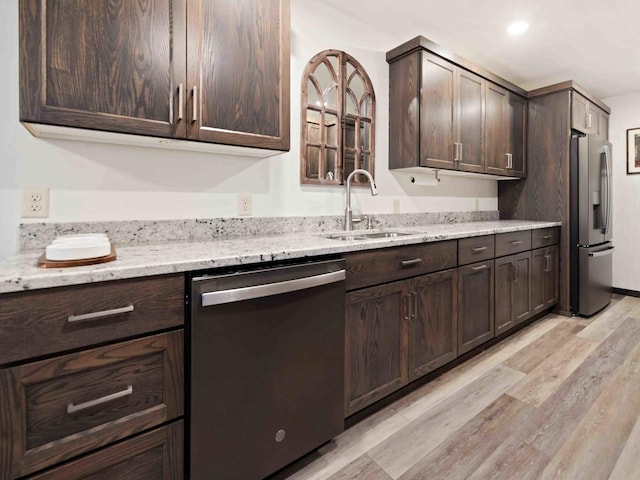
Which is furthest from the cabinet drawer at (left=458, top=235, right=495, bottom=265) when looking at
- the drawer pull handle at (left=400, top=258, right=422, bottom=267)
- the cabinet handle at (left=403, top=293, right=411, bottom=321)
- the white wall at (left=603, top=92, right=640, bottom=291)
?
the white wall at (left=603, top=92, right=640, bottom=291)

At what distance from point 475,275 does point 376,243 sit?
1.02m

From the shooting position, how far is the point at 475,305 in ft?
7.57

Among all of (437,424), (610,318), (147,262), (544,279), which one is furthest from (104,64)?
(610,318)

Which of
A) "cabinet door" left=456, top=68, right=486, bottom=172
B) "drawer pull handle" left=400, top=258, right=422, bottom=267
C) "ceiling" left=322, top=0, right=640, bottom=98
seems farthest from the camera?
"cabinet door" left=456, top=68, right=486, bottom=172

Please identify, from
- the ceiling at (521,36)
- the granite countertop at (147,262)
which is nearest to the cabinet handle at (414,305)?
the granite countertop at (147,262)

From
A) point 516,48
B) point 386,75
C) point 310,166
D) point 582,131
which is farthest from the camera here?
point 582,131

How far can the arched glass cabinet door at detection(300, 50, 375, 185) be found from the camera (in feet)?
7.15

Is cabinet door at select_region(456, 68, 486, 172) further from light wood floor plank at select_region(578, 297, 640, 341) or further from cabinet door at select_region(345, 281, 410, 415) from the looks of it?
light wood floor plank at select_region(578, 297, 640, 341)

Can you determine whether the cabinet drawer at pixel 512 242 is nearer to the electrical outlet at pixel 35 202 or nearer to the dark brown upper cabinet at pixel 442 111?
the dark brown upper cabinet at pixel 442 111

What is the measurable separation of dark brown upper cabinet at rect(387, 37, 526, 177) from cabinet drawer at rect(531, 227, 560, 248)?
63 centimetres

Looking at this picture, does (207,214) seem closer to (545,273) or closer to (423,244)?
(423,244)

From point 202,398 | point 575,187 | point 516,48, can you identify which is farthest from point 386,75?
point 202,398

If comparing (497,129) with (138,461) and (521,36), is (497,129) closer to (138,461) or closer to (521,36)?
(521,36)

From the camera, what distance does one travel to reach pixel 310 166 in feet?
7.23
